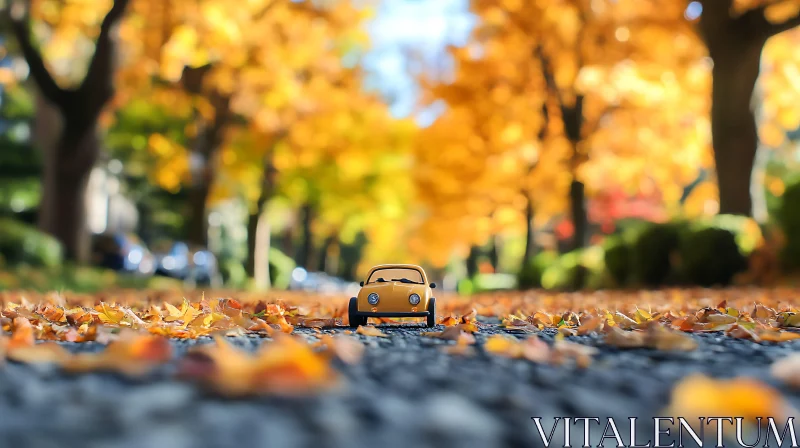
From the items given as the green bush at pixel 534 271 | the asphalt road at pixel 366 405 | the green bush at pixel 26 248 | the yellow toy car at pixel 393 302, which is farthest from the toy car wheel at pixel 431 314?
the green bush at pixel 534 271

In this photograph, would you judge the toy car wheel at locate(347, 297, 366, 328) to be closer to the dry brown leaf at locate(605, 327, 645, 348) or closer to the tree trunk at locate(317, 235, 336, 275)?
the dry brown leaf at locate(605, 327, 645, 348)

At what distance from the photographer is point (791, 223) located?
12.3 meters

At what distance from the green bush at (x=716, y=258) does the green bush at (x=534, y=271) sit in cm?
913

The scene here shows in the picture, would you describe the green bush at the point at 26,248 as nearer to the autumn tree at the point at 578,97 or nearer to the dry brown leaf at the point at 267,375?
the autumn tree at the point at 578,97

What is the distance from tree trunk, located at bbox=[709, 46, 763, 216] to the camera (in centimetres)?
1423

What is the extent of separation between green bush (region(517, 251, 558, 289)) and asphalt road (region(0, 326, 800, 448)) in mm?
19861

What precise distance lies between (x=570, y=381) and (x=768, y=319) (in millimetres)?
3223

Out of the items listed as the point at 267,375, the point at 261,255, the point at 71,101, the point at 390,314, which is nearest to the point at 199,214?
the point at 261,255

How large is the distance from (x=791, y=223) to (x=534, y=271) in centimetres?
1177

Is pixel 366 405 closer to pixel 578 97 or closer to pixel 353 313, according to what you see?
pixel 353 313

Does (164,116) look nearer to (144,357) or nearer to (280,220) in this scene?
(144,357)

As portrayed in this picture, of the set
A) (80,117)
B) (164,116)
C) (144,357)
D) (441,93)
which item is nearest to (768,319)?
(144,357)

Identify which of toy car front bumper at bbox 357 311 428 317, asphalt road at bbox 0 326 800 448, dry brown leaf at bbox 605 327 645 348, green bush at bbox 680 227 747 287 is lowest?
asphalt road at bbox 0 326 800 448

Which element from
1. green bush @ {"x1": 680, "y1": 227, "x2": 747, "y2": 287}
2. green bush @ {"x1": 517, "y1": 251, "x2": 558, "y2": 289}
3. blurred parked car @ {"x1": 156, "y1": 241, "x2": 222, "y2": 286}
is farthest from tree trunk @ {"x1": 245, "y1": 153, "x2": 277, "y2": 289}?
green bush @ {"x1": 680, "y1": 227, "x2": 747, "y2": 287}
